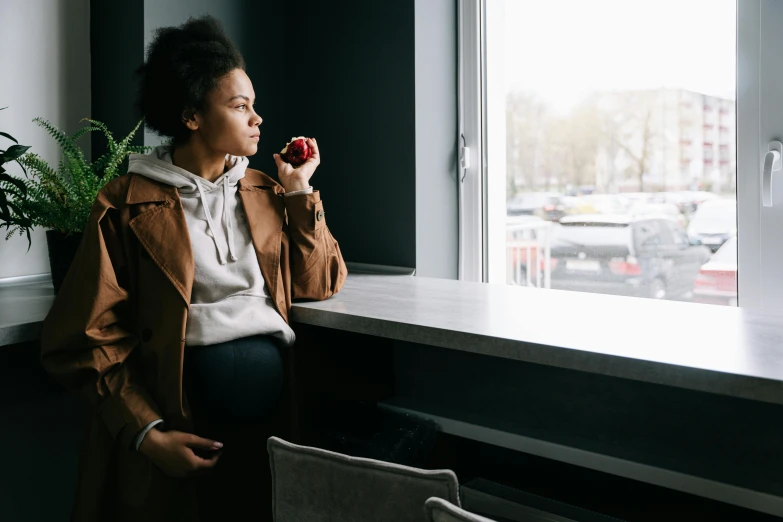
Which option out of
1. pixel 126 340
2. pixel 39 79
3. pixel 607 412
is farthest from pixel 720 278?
pixel 39 79

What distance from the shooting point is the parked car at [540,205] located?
6.61 ft

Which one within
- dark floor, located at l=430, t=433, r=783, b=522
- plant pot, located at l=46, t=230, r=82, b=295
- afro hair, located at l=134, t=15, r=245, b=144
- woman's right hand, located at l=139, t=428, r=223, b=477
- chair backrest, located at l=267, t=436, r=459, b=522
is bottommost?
dark floor, located at l=430, t=433, r=783, b=522

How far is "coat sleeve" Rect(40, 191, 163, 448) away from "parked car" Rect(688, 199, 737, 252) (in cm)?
132

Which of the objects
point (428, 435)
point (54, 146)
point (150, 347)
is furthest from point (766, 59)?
point (54, 146)

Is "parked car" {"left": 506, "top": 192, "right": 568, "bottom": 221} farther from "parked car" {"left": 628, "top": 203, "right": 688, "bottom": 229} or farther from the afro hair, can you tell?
the afro hair

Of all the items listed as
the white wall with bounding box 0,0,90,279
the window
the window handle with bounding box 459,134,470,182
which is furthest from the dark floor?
the white wall with bounding box 0,0,90,279

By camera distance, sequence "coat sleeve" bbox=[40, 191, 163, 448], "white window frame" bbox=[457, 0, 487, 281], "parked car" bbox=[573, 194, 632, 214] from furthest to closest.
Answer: "white window frame" bbox=[457, 0, 487, 281]
"parked car" bbox=[573, 194, 632, 214]
"coat sleeve" bbox=[40, 191, 163, 448]

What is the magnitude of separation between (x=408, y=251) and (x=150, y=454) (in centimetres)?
99

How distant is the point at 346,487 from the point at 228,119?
820 mm

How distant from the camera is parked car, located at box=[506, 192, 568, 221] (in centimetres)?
202

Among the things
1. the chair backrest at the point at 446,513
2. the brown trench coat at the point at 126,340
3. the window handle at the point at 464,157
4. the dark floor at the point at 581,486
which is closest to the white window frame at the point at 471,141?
the window handle at the point at 464,157

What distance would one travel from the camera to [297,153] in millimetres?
1602

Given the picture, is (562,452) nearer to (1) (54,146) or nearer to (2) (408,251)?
(2) (408,251)

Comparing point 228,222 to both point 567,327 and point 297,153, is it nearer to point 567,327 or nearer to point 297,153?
point 297,153
